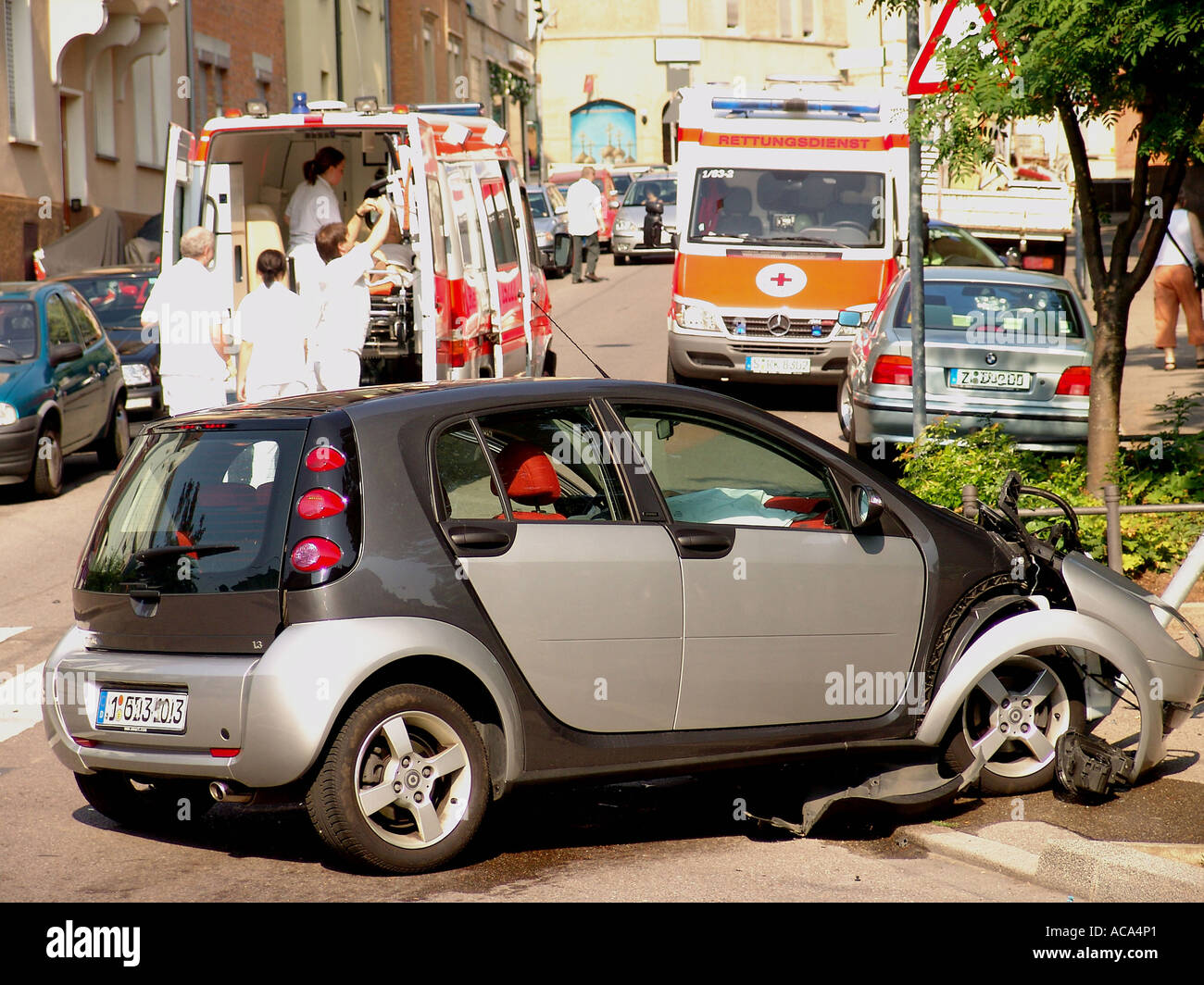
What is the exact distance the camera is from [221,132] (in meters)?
12.4

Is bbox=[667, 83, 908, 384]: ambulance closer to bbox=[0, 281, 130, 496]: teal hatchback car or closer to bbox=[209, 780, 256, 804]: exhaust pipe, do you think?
bbox=[0, 281, 130, 496]: teal hatchback car

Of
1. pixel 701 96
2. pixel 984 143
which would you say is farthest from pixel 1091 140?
pixel 984 143

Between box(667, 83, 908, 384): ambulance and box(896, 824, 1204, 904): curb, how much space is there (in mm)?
11960

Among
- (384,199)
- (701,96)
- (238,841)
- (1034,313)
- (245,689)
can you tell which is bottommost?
(238,841)

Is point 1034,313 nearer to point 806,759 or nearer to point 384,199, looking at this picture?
point 384,199

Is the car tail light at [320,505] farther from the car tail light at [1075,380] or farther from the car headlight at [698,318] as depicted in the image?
the car headlight at [698,318]

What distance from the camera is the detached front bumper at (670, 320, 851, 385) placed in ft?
57.6

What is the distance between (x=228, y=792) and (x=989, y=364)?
9124mm

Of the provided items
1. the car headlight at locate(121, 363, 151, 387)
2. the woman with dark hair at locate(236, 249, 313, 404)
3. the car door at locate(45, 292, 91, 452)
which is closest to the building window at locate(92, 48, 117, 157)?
the car headlight at locate(121, 363, 151, 387)

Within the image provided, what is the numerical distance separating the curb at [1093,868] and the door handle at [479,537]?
182 centimetres

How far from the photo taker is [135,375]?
18266 millimetres

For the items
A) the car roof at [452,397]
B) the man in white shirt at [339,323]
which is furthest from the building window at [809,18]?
the car roof at [452,397]
